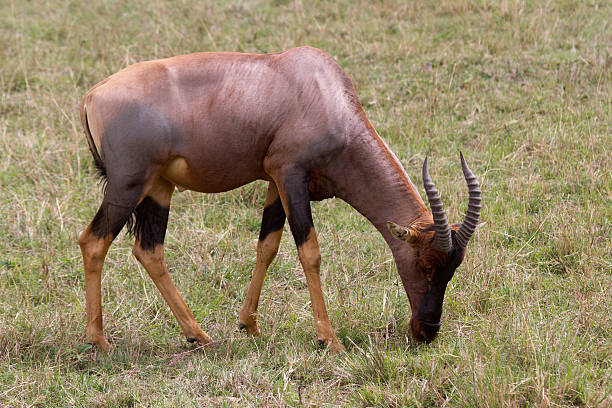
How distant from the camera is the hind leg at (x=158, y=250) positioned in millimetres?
6137

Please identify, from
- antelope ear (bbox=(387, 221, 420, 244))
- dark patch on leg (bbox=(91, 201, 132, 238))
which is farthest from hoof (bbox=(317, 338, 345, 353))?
dark patch on leg (bbox=(91, 201, 132, 238))

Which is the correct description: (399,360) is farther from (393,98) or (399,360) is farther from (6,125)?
(6,125)

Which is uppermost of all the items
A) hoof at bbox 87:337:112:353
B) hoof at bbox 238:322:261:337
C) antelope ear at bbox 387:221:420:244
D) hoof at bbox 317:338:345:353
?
antelope ear at bbox 387:221:420:244

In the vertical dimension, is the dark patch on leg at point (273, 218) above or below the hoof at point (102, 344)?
above

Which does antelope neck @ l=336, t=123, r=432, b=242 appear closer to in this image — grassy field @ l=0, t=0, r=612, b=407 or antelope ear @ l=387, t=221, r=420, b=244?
antelope ear @ l=387, t=221, r=420, b=244

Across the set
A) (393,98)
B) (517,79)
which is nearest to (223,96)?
(393,98)

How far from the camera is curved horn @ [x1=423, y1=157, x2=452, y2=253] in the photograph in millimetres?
5266

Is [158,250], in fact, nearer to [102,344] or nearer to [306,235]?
[102,344]

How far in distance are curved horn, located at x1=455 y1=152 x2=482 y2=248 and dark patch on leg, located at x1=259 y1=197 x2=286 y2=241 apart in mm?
1557

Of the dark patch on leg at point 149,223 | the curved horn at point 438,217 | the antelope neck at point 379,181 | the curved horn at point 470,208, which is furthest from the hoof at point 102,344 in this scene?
the curved horn at point 470,208

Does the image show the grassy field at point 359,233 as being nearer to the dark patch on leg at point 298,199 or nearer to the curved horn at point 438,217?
the curved horn at point 438,217

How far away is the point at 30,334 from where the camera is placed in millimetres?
5980

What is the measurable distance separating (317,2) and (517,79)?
454 cm

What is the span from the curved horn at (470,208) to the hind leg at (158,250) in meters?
2.19
